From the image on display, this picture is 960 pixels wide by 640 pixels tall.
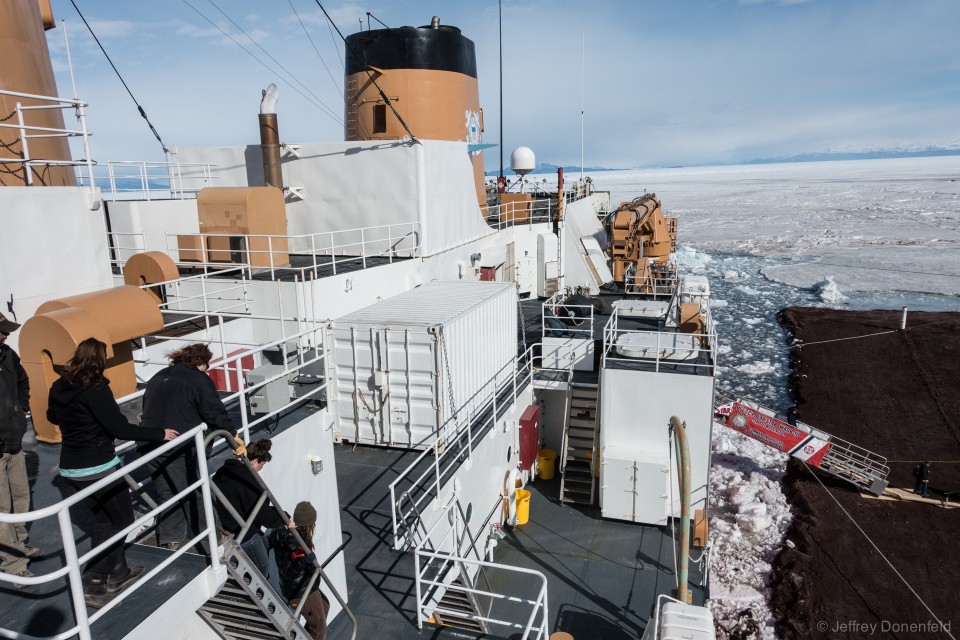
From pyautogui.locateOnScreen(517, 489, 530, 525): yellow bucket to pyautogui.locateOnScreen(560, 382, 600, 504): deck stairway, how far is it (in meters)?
1.19

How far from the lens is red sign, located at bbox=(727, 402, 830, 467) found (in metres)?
14.3

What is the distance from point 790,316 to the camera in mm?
32094

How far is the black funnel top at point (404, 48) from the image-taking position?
16094mm

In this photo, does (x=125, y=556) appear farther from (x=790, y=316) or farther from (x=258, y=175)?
(x=790, y=316)

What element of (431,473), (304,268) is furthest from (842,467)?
(304,268)

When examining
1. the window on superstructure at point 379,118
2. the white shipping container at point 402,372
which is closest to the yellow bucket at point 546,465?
the white shipping container at point 402,372

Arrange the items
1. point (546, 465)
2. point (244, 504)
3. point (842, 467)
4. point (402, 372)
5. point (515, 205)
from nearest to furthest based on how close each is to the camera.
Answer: point (244, 504) < point (402, 372) < point (546, 465) < point (842, 467) < point (515, 205)

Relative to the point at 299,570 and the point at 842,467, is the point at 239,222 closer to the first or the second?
the point at 299,570

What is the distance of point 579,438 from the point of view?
13.5 metres

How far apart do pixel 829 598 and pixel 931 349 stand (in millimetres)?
20885

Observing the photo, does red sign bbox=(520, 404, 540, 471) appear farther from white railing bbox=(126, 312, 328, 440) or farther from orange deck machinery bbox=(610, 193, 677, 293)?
orange deck machinery bbox=(610, 193, 677, 293)

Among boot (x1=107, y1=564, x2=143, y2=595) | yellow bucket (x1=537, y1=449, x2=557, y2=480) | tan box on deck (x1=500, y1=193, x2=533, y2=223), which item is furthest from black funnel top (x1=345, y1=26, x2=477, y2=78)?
boot (x1=107, y1=564, x2=143, y2=595)

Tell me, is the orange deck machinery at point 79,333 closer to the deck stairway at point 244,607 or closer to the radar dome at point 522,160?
the deck stairway at point 244,607

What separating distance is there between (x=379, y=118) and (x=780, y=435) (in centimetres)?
1300
